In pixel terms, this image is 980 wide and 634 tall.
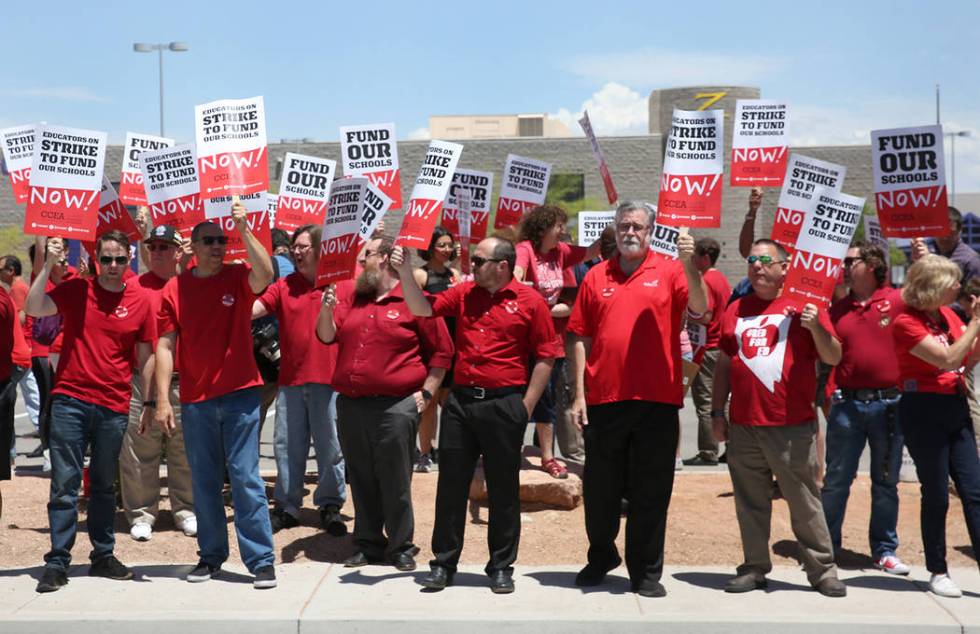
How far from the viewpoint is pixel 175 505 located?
28.8 feet

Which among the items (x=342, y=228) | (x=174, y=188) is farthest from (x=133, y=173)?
(x=342, y=228)

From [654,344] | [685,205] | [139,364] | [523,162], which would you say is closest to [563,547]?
[654,344]

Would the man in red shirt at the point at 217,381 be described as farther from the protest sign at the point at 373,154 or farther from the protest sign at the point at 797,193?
the protest sign at the point at 797,193

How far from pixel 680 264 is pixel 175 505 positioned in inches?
164

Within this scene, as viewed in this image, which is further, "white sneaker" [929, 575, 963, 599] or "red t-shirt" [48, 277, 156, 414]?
"red t-shirt" [48, 277, 156, 414]

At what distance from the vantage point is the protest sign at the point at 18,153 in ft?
33.0

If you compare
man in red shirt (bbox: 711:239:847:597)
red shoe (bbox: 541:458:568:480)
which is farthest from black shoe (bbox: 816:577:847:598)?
red shoe (bbox: 541:458:568:480)

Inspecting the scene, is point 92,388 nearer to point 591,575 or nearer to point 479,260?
point 479,260

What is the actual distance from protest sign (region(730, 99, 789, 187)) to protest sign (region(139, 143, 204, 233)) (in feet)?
14.3

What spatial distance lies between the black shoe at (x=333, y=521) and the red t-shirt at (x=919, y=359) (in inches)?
155

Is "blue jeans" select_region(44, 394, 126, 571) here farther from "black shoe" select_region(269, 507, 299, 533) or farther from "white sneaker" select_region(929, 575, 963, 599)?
"white sneaker" select_region(929, 575, 963, 599)

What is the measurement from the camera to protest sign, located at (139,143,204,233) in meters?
8.47

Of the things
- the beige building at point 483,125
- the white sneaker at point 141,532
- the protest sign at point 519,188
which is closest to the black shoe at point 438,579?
the white sneaker at point 141,532

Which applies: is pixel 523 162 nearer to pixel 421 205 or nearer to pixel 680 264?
pixel 421 205
